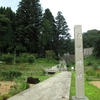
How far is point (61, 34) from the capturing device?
4472 centimetres

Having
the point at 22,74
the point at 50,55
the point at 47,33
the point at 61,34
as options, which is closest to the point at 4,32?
the point at 47,33

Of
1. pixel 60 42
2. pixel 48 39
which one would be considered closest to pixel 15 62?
pixel 48 39

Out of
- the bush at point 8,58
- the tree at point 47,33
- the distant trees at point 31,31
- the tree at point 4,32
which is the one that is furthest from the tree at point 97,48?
the bush at point 8,58

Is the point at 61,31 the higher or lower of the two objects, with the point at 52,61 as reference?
higher

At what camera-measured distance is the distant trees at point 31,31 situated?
38.8m

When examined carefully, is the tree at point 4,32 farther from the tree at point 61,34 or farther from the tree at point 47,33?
the tree at point 61,34

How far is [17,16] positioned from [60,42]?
10.8 m

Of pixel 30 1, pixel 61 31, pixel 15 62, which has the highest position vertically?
pixel 30 1

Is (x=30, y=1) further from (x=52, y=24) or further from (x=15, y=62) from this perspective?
(x=15, y=62)

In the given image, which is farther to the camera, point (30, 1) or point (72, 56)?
point (72, 56)

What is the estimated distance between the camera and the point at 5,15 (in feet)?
132

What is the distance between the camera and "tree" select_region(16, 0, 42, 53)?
39125 millimetres

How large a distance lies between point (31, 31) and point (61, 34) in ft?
26.5

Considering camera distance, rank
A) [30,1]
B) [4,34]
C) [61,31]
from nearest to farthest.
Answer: [4,34] < [30,1] < [61,31]
